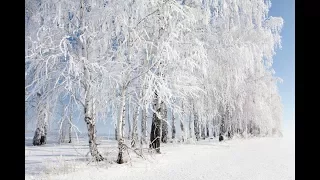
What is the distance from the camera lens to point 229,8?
2.82m

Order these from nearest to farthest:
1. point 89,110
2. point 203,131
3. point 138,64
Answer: point 89,110 < point 138,64 < point 203,131

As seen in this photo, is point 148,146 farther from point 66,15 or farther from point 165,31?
point 66,15

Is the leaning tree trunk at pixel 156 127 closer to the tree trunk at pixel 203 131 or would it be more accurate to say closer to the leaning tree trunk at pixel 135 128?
the leaning tree trunk at pixel 135 128

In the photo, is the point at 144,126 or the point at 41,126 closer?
the point at 41,126

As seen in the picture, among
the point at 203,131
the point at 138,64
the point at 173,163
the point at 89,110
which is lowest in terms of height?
the point at 173,163

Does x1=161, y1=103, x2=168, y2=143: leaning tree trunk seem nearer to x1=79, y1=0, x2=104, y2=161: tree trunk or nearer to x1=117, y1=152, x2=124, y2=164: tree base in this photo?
x1=117, y1=152, x2=124, y2=164: tree base

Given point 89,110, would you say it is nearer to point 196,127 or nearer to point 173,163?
point 173,163

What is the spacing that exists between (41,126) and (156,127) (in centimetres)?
84

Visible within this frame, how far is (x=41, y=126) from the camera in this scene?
91.2 inches

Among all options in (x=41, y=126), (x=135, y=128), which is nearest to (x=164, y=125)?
(x=135, y=128)

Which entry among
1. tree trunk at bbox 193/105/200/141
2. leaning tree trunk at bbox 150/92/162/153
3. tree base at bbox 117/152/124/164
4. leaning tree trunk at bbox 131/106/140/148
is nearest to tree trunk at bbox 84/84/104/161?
tree base at bbox 117/152/124/164

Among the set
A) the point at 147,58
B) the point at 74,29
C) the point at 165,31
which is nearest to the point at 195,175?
the point at 147,58

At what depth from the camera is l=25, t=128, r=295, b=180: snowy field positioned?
7.79 ft

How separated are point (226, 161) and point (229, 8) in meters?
1.29
